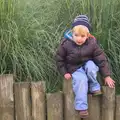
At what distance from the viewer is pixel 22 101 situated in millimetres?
4098

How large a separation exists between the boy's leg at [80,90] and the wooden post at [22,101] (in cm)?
49

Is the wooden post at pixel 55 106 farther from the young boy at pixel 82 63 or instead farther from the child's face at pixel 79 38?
the child's face at pixel 79 38

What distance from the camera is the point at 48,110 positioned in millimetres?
4102

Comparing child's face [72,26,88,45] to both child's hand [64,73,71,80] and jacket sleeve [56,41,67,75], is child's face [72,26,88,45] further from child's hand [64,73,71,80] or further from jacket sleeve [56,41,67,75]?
child's hand [64,73,71,80]

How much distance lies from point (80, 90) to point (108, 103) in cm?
35

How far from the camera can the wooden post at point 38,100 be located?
13.2 ft

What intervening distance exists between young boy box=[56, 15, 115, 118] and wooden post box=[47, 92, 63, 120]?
0.67 ft

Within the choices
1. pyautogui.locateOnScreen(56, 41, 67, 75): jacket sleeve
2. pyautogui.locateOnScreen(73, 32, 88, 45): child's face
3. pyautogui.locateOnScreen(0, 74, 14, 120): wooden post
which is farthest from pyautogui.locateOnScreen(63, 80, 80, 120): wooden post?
pyautogui.locateOnScreen(0, 74, 14, 120): wooden post

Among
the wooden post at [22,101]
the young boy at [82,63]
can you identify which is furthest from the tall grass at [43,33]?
the young boy at [82,63]

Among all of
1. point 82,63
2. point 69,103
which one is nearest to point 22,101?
point 69,103

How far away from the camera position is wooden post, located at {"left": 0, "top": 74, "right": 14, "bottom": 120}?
4039 mm

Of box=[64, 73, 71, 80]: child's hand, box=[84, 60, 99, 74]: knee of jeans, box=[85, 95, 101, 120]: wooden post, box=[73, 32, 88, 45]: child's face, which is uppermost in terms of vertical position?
box=[73, 32, 88, 45]: child's face

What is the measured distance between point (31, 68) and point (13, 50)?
0.88 feet

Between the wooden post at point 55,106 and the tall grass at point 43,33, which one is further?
the tall grass at point 43,33
